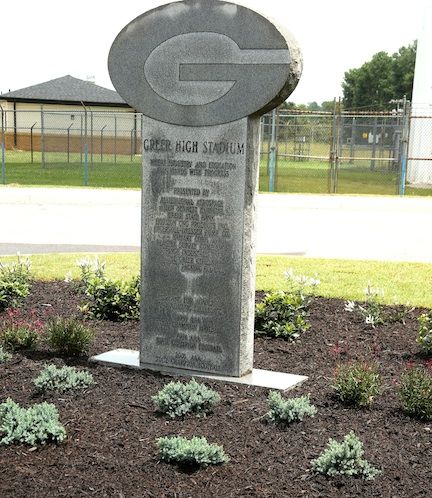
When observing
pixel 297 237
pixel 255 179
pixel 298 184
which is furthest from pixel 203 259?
pixel 298 184

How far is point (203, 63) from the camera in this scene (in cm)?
582

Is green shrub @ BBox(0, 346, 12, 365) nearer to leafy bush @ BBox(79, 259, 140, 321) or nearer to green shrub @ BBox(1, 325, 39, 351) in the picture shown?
green shrub @ BBox(1, 325, 39, 351)

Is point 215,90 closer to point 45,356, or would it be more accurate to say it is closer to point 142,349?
point 142,349

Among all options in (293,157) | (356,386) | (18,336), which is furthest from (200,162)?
(293,157)

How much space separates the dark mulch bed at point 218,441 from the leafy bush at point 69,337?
0.45 ft

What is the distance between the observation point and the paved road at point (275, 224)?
43.3 feet

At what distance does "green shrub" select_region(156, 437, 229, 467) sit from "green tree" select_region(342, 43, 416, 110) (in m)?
81.7

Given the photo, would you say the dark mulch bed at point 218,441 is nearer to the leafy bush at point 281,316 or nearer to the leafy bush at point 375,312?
the leafy bush at point 281,316

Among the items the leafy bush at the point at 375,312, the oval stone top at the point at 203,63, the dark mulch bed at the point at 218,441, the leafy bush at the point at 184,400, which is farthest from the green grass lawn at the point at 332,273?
the leafy bush at the point at 184,400

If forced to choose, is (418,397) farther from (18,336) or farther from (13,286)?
(13,286)

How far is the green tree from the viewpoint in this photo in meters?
86.3

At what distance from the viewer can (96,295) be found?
794cm

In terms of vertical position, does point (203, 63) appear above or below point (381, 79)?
below

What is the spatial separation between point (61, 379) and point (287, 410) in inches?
64.3
